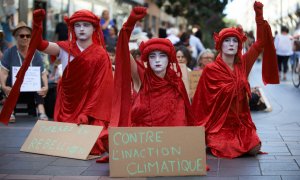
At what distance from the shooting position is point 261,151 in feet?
25.5

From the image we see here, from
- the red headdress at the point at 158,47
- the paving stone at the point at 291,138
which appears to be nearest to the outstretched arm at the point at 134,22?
the red headdress at the point at 158,47

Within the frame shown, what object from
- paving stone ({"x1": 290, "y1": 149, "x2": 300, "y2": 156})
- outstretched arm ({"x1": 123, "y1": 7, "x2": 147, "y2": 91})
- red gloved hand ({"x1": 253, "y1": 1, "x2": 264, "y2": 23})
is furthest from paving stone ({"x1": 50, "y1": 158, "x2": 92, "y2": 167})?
red gloved hand ({"x1": 253, "y1": 1, "x2": 264, "y2": 23})

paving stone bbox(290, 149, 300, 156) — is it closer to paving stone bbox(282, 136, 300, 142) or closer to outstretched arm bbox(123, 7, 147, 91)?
paving stone bbox(282, 136, 300, 142)

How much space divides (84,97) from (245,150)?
6.75 feet

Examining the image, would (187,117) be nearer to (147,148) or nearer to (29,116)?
(147,148)

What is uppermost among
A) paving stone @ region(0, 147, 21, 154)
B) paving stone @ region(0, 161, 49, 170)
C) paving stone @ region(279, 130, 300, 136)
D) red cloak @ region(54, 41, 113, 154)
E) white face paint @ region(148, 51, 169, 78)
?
white face paint @ region(148, 51, 169, 78)

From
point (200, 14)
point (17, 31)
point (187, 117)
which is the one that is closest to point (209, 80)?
point (187, 117)

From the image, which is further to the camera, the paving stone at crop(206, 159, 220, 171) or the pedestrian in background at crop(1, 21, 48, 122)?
the pedestrian in background at crop(1, 21, 48, 122)

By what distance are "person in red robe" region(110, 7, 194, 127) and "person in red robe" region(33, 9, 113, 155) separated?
92 cm

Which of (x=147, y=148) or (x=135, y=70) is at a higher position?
(x=135, y=70)

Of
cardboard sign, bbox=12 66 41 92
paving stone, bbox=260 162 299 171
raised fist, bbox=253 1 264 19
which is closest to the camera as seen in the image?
paving stone, bbox=260 162 299 171

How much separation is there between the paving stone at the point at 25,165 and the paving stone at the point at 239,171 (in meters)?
1.90

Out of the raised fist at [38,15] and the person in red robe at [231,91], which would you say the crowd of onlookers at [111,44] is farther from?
the person in red robe at [231,91]

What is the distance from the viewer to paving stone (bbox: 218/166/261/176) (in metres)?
6.51
